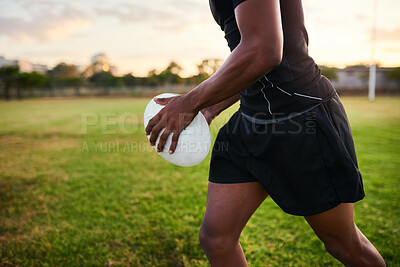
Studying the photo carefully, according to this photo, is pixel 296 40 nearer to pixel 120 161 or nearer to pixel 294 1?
pixel 294 1

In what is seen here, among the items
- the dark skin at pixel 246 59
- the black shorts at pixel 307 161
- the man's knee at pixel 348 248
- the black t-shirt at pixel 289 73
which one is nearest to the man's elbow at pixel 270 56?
the dark skin at pixel 246 59

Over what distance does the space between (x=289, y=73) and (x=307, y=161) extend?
0.36m

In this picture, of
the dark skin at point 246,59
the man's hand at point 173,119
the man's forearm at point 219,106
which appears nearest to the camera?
the dark skin at point 246,59

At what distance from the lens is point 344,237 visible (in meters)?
1.25

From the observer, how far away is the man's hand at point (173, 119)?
109 centimetres

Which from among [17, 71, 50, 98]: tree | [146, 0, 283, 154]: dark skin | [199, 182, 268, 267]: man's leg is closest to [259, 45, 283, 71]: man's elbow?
[146, 0, 283, 154]: dark skin

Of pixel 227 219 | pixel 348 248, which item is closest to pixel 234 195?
pixel 227 219

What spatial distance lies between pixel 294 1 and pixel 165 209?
2.54 meters

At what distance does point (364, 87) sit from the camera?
1622 inches

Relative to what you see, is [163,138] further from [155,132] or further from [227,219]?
[227,219]

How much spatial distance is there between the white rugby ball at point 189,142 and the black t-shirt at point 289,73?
0.29 meters

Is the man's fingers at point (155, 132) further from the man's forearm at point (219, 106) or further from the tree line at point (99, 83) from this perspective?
the tree line at point (99, 83)

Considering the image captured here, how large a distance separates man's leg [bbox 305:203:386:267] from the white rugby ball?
568 mm

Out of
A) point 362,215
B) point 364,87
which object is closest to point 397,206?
point 362,215
